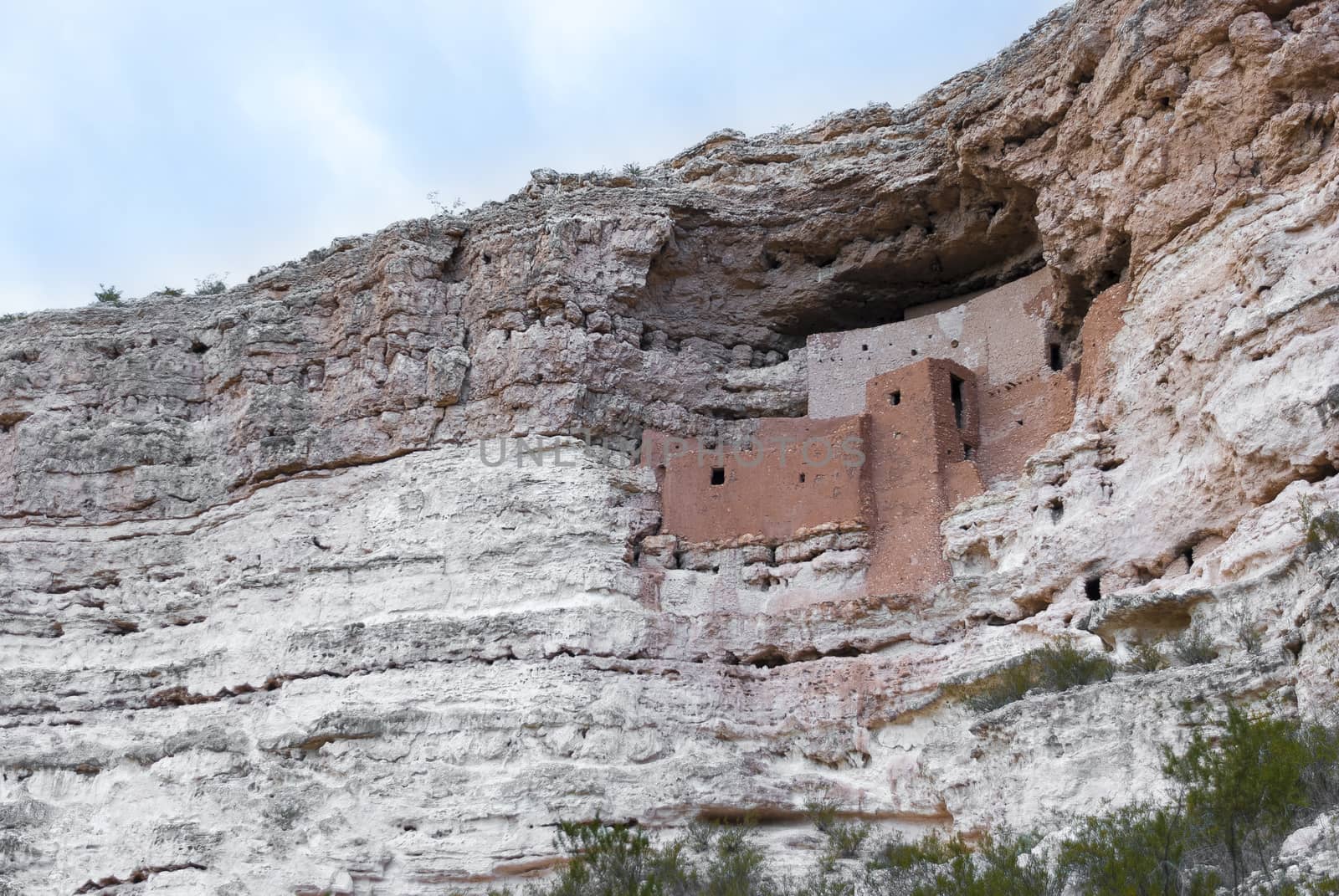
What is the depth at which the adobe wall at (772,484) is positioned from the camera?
60.6 ft

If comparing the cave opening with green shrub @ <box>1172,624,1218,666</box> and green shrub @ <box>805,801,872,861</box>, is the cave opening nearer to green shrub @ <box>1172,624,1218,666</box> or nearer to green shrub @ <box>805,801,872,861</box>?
green shrub @ <box>805,801,872,861</box>

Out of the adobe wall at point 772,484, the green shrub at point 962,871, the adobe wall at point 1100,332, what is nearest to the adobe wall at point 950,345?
the adobe wall at point 772,484

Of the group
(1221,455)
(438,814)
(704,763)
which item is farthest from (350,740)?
(1221,455)

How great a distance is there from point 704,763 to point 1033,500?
4.26 meters

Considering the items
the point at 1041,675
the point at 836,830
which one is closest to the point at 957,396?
the point at 1041,675

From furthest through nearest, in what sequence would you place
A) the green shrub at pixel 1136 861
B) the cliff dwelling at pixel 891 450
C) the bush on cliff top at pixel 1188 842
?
the cliff dwelling at pixel 891 450 → the bush on cliff top at pixel 1188 842 → the green shrub at pixel 1136 861

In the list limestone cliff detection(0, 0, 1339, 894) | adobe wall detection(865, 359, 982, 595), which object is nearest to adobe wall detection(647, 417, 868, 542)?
adobe wall detection(865, 359, 982, 595)

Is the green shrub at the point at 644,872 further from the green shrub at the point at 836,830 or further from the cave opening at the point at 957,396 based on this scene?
the cave opening at the point at 957,396

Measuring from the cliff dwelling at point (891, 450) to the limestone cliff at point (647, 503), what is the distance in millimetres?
335

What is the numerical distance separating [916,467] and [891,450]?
0.44 meters

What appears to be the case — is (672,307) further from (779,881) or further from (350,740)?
(779,881)

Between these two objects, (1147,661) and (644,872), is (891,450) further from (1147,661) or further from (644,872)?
(644,872)

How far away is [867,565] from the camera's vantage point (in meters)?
17.9

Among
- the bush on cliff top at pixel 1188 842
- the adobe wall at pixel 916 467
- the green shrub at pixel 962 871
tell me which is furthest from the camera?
the adobe wall at pixel 916 467
